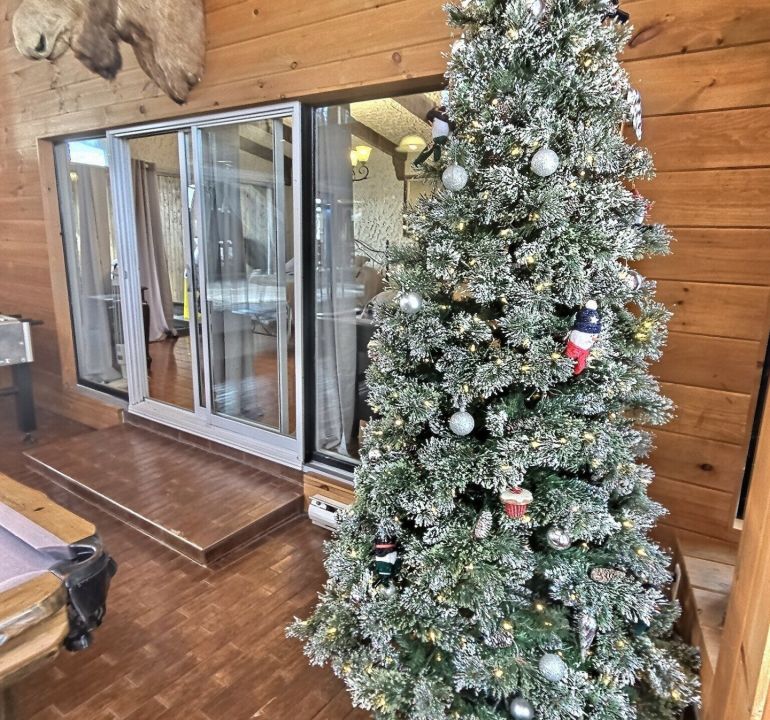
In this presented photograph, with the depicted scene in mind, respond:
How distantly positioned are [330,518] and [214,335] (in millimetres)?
1337

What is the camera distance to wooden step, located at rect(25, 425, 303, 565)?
2.34 meters

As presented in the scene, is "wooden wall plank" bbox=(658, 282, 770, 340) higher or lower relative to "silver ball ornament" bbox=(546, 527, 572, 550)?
higher

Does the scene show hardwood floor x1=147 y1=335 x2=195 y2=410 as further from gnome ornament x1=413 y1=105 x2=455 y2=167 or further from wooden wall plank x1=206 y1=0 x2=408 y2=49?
gnome ornament x1=413 y1=105 x2=455 y2=167

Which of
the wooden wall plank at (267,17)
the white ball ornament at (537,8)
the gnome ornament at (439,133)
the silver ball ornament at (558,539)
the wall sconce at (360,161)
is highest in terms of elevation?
the wooden wall plank at (267,17)

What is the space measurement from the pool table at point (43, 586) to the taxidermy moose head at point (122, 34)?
2287 millimetres

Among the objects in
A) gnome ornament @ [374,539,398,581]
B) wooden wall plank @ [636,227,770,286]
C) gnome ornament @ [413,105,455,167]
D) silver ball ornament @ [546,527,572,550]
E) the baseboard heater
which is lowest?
the baseboard heater

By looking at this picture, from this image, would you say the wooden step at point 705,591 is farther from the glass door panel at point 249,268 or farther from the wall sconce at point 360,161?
the wall sconce at point 360,161

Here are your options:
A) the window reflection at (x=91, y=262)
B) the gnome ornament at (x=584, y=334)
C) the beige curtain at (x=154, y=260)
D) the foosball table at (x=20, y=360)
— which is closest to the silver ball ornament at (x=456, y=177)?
the gnome ornament at (x=584, y=334)

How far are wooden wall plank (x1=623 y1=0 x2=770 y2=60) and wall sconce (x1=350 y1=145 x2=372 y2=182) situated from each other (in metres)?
1.32

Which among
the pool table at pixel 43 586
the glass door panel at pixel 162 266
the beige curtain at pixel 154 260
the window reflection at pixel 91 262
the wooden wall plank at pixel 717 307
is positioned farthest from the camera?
the beige curtain at pixel 154 260

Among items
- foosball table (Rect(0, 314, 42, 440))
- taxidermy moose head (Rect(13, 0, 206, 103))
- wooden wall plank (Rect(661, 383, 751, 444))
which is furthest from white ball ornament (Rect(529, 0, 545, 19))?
foosball table (Rect(0, 314, 42, 440))

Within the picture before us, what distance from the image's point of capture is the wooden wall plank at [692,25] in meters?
1.42

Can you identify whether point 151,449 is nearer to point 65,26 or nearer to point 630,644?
point 65,26

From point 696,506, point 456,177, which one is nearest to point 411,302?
Answer: point 456,177
